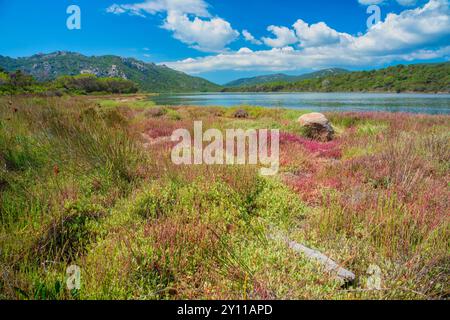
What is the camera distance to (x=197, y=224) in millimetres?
3172

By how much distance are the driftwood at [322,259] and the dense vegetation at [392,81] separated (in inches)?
3919

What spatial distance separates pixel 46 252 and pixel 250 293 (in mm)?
2359

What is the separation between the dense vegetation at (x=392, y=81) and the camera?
7982 centimetres

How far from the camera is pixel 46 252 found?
2.73 meters

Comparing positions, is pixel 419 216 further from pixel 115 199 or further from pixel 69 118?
pixel 69 118

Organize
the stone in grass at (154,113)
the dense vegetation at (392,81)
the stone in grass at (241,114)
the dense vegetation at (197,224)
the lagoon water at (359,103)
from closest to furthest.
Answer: the dense vegetation at (197,224) → the stone in grass at (154,113) → the stone in grass at (241,114) → the lagoon water at (359,103) → the dense vegetation at (392,81)

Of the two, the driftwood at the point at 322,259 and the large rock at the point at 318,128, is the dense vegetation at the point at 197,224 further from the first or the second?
the large rock at the point at 318,128

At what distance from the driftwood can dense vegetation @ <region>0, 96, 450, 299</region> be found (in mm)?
78

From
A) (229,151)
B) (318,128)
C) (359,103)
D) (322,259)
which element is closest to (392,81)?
(359,103)

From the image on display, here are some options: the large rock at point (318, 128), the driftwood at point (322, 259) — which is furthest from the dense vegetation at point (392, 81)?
the driftwood at point (322, 259)

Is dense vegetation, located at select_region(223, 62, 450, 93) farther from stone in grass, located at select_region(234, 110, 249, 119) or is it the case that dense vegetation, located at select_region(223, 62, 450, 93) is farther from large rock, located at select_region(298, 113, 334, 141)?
large rock, located at select_region(298, 113, 334, 141)

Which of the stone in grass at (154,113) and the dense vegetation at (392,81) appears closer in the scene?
the stone in grass at (154,113)

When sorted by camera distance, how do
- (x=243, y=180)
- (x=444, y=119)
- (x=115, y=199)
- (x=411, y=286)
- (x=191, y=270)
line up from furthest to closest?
1. (x=444, y=119)
2. (x=243, y=180)
3. (x=115, y=199)
4. (x=191, y=270)
5. (x=411, y=286)
